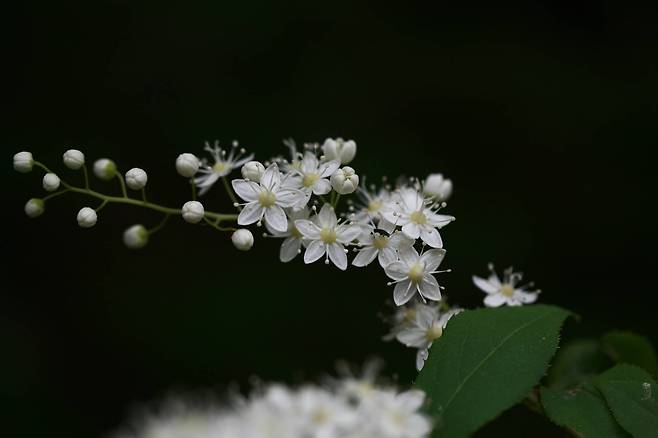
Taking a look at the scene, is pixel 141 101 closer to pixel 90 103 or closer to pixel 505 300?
pixel 90 103

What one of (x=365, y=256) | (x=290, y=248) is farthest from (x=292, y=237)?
(x=365, y=256)

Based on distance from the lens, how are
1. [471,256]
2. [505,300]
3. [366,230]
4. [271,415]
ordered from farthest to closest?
[471,256], [505,300], [366,230], [271,415]

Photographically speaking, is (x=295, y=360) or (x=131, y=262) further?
(x=131, y=262)

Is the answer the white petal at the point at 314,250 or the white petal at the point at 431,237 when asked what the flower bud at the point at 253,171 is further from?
the white petal at the point at 431,237

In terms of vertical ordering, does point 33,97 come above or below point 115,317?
above

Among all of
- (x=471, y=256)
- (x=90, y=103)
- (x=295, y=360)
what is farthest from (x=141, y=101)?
(x=471, y=256)

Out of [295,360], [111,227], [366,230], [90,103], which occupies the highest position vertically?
[90,103]

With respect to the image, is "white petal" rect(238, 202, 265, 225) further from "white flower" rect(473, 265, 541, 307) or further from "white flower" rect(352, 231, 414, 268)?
"white flower" rect(473, 265, 541, 307)
